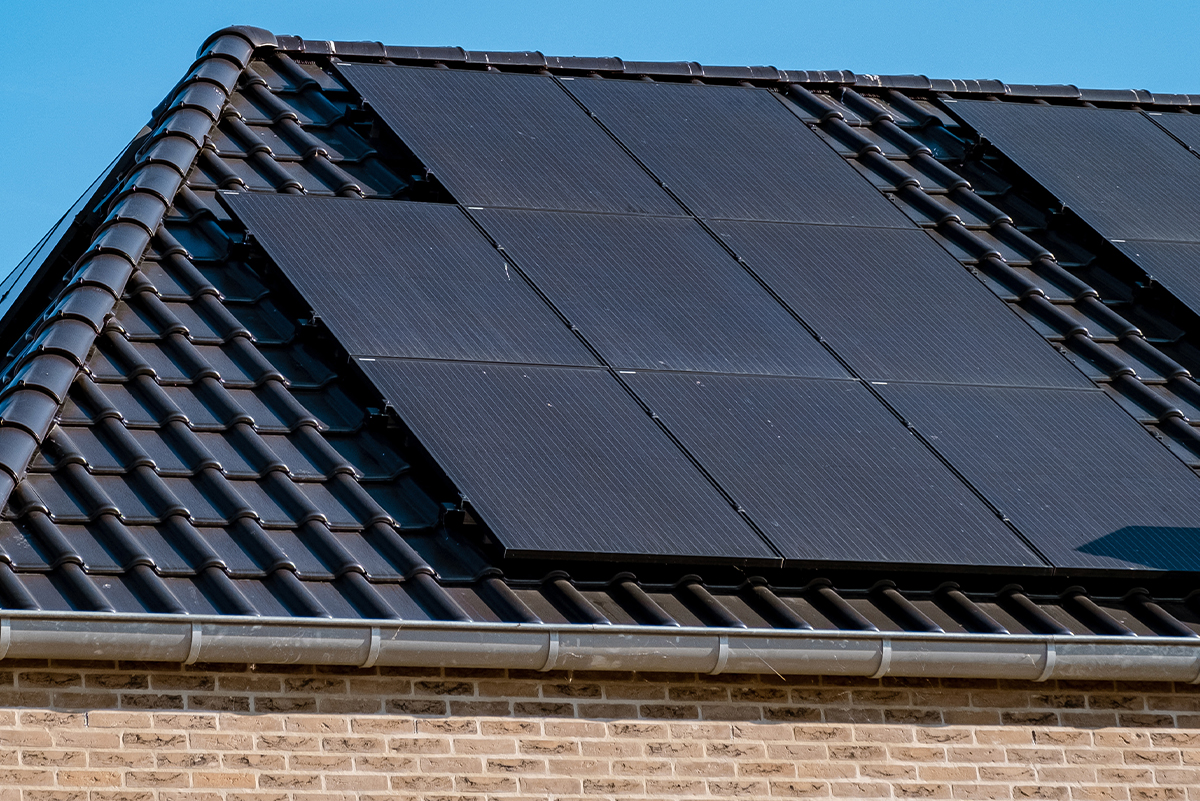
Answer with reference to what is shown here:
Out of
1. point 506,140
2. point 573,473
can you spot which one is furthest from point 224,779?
point 506,140

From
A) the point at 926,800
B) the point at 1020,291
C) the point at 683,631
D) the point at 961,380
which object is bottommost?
the point at 926,800

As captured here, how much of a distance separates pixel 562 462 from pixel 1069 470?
2.62 metres

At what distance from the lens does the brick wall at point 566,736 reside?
739 centimetres

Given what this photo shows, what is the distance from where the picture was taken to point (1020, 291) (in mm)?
11102

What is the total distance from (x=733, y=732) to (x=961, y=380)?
2740 mm

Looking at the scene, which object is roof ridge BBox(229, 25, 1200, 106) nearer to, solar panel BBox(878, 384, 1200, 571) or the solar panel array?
the solar panel array

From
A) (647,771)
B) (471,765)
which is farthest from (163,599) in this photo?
(647,771)

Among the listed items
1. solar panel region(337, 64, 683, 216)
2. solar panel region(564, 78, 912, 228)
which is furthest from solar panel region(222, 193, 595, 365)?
solar panel region(564, 78, 912, 228)

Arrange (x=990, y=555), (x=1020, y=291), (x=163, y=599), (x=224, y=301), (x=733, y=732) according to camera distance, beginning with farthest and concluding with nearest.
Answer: (x=1020, y=291) < (x=224, y=301) < (x=990, y=555) < (x=733, y=732) < (x=163, y=599)

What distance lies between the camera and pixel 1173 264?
37.7ft

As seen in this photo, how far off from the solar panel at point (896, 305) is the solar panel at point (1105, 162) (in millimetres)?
1479

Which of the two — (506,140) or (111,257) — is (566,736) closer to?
(111,257)

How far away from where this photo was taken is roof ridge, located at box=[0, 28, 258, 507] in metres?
8.35

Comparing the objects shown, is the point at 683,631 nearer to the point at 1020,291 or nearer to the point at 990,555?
the point at 990,555
